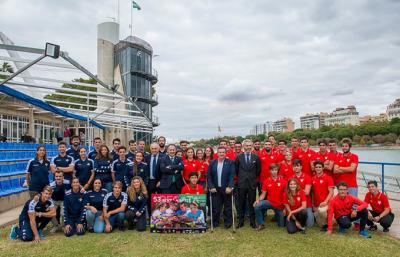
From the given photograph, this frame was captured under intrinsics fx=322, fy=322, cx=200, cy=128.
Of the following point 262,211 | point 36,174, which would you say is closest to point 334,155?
point 262,211

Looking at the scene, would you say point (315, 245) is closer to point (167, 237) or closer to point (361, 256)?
point (361, 256)

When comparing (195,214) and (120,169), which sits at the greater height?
(120,169)

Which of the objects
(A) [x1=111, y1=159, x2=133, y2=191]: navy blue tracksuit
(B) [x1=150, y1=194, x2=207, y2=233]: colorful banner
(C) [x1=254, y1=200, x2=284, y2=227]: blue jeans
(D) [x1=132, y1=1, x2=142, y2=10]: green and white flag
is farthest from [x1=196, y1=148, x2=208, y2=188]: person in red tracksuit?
(D) [x1=132, y1=1, x2=142, y2=10]: green and white flag

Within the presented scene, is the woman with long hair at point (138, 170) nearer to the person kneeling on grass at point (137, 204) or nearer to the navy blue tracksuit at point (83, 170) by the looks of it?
the person kneeling on grass at point (137, 204)

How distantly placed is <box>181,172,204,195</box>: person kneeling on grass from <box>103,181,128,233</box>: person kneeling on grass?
50.1 inches

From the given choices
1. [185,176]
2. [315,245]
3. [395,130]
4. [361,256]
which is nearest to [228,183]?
[185,176]

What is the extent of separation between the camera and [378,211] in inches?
249

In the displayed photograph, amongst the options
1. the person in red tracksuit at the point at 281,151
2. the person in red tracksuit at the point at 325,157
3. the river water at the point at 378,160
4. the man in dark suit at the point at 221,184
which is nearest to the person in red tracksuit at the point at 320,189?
the person in red tracksuit at the point at 325,157

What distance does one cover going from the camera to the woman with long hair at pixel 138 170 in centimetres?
706

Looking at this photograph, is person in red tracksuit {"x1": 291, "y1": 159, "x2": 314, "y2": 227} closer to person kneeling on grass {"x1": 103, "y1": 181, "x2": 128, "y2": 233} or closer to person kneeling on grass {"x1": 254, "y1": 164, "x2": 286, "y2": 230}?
person kneeling on grass {"x1": 254, "y1": 164, "x2": 286, "y2": 230}

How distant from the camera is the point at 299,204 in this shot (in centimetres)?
642

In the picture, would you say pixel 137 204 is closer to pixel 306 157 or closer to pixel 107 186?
pixel 107 186

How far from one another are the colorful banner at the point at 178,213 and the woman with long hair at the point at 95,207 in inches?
41.9

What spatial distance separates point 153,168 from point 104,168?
1.11m
